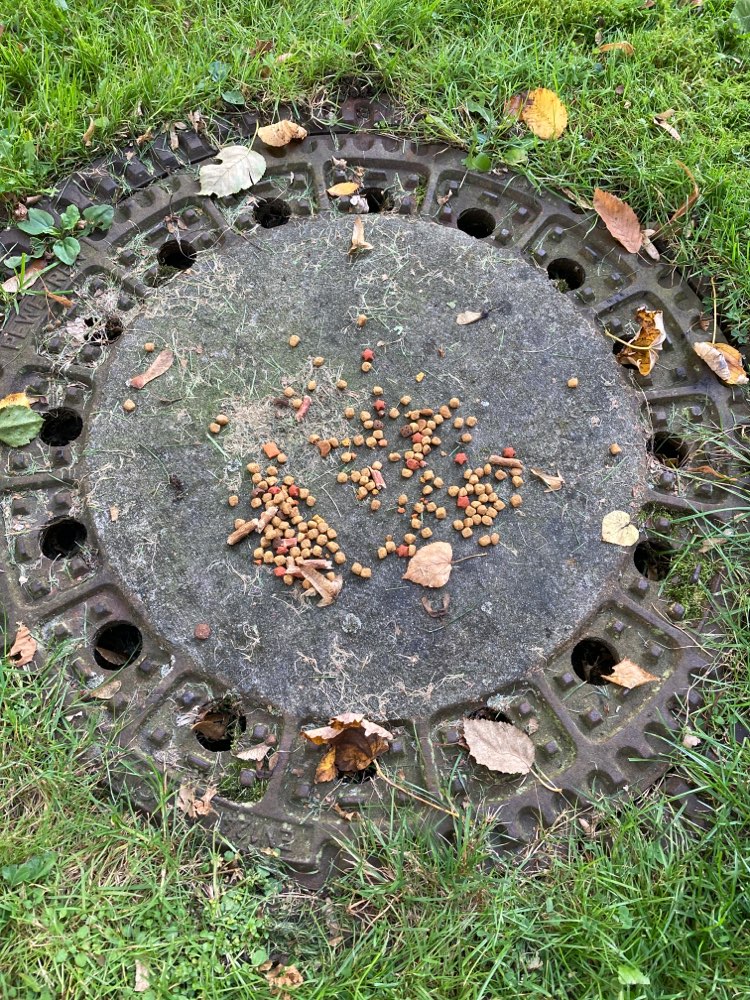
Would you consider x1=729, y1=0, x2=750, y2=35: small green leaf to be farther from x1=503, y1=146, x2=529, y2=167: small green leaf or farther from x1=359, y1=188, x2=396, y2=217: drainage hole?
x1=359, y1=188, x2=396, y2=217: drainage hole

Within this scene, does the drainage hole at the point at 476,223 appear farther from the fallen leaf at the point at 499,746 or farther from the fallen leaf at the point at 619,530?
the fallen leaf at the point at 499,746

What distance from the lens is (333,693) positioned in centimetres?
216

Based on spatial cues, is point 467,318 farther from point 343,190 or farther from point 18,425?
point 18,425

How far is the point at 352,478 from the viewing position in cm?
234

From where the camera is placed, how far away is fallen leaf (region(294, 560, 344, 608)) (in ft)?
7.31

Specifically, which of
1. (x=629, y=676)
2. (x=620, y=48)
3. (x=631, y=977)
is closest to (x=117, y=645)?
(x=629, y=676)

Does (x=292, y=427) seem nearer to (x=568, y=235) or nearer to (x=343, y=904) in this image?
(x=568, y=235)

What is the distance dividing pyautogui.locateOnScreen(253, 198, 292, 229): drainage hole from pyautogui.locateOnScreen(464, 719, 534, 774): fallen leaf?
1722mm

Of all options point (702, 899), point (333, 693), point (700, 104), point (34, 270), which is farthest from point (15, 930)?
point (700, 104)

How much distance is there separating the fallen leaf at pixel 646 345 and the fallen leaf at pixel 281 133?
1302mm

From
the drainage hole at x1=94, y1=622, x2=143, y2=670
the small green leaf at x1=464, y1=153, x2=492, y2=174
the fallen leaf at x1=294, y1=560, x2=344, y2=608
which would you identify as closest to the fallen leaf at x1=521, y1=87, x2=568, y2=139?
the small green leaf at x1=464, y1=153, x2=492, y2=174

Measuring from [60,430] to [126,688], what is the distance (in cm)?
87

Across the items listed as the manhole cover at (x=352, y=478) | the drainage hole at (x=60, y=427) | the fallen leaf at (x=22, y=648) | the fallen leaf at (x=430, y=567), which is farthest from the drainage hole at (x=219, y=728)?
the drainage hole at (x=60, y=427)

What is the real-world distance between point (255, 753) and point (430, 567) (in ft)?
2.26
